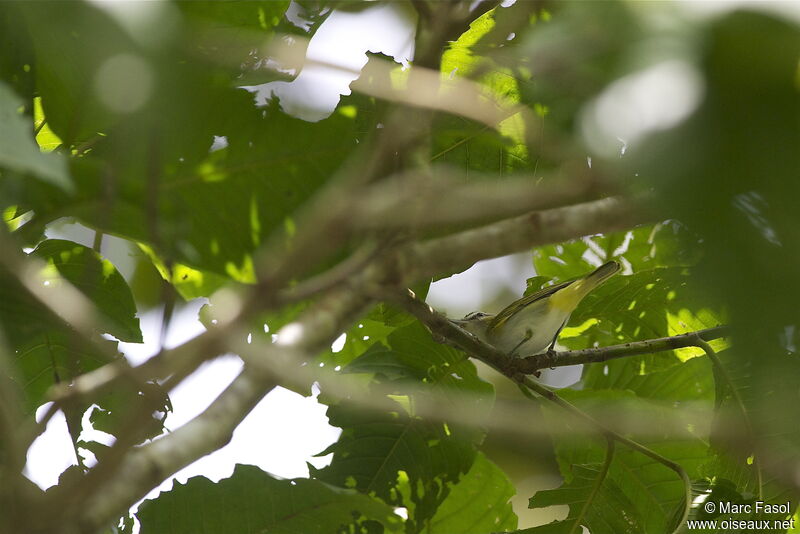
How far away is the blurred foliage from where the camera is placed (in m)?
0.61

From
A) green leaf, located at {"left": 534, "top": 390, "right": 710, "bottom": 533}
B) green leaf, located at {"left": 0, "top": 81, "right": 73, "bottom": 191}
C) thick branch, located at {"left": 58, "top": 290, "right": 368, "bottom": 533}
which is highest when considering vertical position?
green leaf, located at {"left": 0, "top": 81, "right": 73, "bottom": 191}

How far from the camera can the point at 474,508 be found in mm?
2650

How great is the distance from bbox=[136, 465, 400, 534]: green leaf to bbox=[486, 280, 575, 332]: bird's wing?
1227 millimetres

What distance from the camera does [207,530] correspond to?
79.4 inches

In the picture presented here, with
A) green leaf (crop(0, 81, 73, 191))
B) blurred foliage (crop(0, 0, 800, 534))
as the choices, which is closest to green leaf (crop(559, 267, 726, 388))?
blurred foliage (crop(0, 0, 800, 534))

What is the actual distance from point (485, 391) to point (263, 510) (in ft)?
2.70

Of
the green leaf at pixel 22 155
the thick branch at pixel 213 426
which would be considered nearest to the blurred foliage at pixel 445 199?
the green leaf at pixel 22 155

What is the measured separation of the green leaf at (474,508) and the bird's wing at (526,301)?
70cm

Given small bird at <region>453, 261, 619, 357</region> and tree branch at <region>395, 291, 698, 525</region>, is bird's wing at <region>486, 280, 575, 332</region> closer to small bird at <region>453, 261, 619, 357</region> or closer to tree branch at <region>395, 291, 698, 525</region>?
small bird at <region>453, 261, 619, 357</region>

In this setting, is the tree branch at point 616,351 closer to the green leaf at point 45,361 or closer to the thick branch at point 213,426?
the green leaf at point 45,361

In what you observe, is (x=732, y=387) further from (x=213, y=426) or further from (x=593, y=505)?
(x=213, y=426)

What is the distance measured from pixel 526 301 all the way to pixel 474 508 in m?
0.92

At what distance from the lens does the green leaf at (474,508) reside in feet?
8.70

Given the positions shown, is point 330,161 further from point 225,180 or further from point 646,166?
point 646,166
